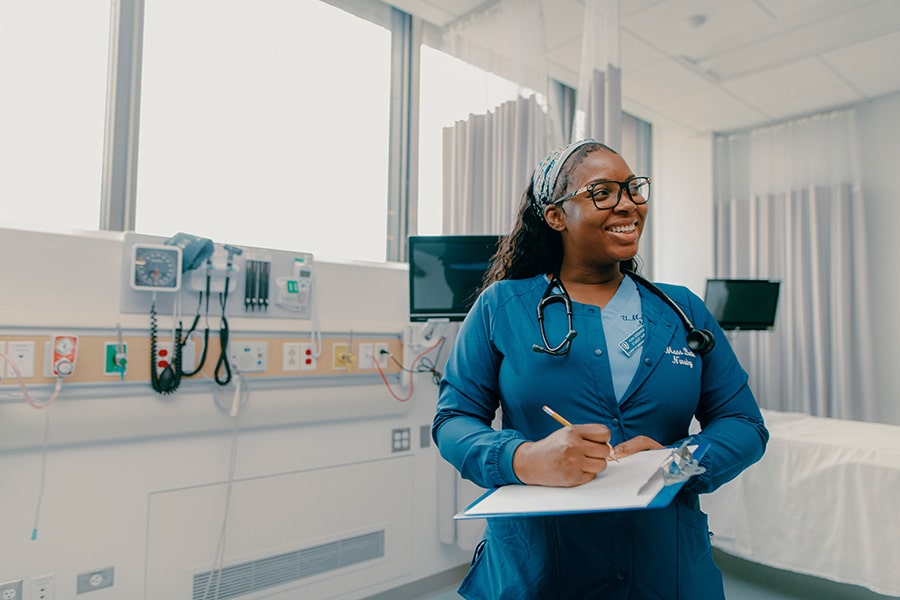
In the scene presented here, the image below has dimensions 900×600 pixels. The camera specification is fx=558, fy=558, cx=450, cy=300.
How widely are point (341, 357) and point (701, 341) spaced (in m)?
1.54

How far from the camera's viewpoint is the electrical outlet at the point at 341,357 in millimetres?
2191

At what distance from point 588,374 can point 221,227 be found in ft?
6.32

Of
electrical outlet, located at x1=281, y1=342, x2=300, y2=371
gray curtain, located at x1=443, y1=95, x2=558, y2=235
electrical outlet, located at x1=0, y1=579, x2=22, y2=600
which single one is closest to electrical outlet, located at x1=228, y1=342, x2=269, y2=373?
electrical outlet, located at x1=281, y1=342, x2=300, y2=371

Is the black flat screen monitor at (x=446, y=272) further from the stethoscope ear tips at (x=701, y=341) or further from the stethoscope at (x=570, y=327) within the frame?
the stethoscope ear tips at (x=701, y=341)

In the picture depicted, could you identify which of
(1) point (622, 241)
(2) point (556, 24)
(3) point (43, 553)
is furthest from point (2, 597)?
(2) point (556, 24)

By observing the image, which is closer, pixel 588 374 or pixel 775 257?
pixel 588 374

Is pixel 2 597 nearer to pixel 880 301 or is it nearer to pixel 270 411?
pixel 270 411

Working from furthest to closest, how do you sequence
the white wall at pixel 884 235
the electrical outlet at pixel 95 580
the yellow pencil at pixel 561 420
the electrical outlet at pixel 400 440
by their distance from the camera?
the white wall at pixel 884 235, the electrical outlet at pixel 400 440, the electrical outlet at pixel 95 580, the yellow pencil at pixel 561 420

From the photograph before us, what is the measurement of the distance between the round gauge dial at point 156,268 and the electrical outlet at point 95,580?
34.9 inches

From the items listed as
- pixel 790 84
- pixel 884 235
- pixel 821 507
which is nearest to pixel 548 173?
pixel 821 507

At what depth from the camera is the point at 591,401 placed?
0.90 meters

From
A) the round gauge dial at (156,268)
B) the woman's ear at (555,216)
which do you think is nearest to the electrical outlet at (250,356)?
the round gauge dial at (156,268)

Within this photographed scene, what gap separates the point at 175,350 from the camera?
1824 mm

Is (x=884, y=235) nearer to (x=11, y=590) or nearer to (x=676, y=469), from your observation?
(x=676, y=469)
